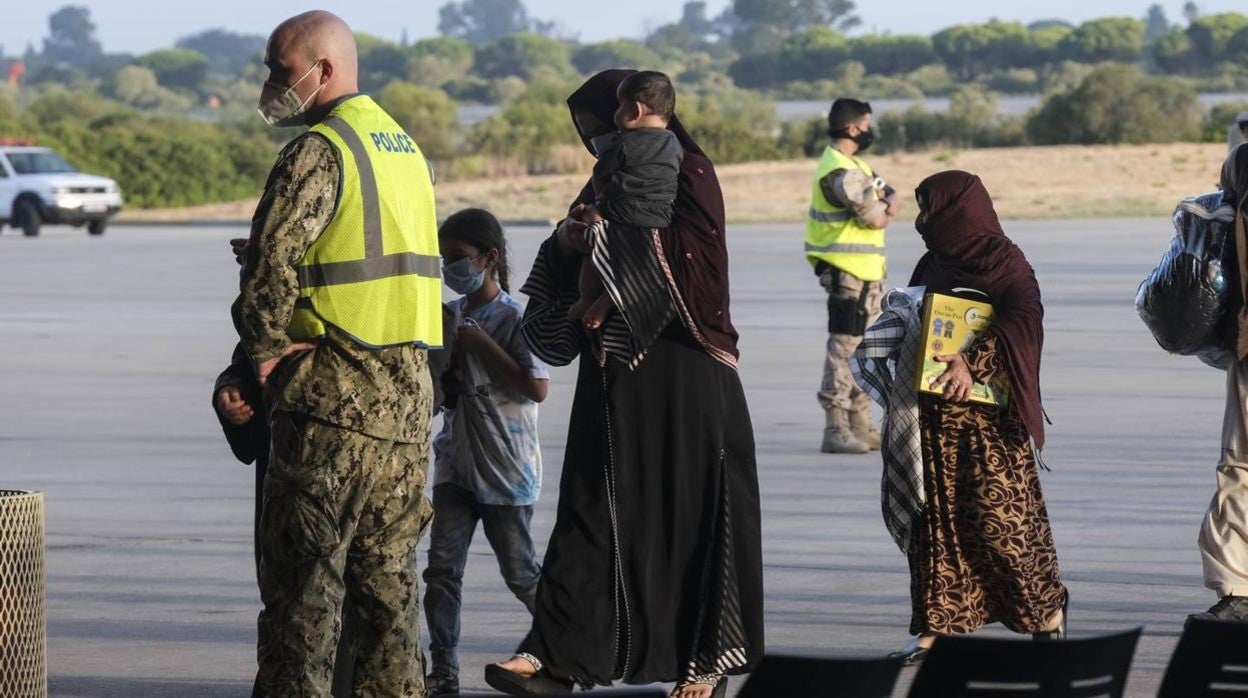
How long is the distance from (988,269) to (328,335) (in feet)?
7.55

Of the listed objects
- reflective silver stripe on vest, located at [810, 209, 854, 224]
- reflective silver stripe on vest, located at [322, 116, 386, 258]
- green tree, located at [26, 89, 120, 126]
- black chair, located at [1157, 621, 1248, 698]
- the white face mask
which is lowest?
green tree, located at [26, 89, 120, 126]

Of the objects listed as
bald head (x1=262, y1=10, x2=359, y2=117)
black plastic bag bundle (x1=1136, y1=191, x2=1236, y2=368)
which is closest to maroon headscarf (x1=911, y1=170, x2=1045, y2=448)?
black plastic bag bundle (x1=1136, y1=191, x2=1236, y2=368)

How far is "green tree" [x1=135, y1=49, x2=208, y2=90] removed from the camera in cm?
18412

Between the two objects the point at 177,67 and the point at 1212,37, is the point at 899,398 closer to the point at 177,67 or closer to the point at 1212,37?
the point at 1212,37

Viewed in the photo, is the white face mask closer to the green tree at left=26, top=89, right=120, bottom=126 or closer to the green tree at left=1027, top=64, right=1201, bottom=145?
the green tree at left=1027, top=64, right=1201, bottom=145

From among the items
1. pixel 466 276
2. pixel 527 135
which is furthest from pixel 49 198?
pixel 466 276

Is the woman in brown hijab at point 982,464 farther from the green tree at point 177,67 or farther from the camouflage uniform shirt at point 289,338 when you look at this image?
the green tree at point 177,67

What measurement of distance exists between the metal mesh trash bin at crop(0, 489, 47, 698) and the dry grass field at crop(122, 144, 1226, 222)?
39.2 m

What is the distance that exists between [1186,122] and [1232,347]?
62.7m

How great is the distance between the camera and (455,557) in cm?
646

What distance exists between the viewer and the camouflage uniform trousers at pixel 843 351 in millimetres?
11742

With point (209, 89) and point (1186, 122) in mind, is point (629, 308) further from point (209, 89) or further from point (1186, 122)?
point (209, 89)

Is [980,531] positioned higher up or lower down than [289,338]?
lower down

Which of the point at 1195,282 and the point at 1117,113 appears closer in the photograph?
the point at 1195,282
